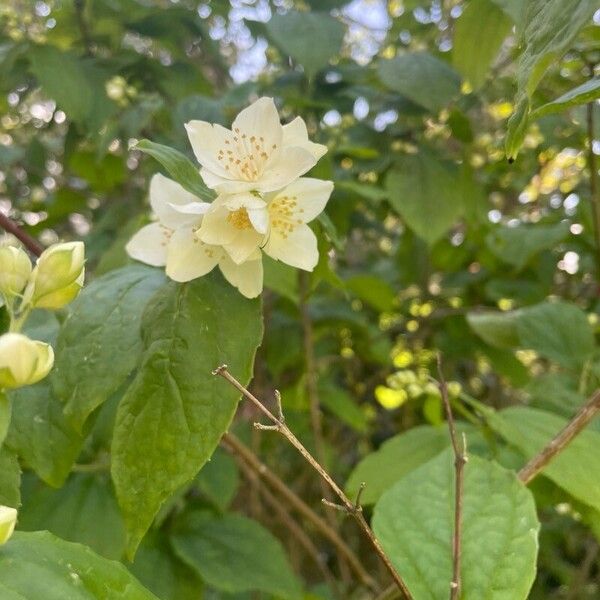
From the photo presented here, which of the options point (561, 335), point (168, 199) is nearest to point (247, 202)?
point (168, 199)

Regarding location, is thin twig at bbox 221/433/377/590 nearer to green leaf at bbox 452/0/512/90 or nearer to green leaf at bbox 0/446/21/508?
green leaf at bbox 0/446/21/508

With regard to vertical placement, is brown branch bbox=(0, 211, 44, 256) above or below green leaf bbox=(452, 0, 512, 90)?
below

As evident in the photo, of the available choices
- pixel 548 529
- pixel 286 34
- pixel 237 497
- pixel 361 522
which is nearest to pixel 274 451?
pixel 237 497

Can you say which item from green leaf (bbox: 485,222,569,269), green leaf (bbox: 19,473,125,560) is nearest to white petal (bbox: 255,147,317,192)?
green leaf (bbox: 19,473,125,560)

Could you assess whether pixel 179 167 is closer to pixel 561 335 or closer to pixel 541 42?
pixel 541 42

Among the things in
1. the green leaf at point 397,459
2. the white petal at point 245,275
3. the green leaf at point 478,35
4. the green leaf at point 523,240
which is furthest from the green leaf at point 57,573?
the green leaf at point 523,240

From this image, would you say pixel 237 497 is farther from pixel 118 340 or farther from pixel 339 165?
pixel 118 340
